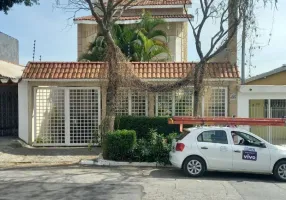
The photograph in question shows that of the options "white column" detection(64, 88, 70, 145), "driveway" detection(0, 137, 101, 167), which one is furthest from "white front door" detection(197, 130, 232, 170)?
"white column" detection(64, 88, 70, 145)

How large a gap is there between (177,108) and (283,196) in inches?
334

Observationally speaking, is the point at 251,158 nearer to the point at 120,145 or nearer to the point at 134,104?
the point at 120,145

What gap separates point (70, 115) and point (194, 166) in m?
7.63

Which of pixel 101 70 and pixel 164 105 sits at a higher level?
pixel 101 70

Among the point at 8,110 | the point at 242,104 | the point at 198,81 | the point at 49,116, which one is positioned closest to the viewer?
the point at 198,81

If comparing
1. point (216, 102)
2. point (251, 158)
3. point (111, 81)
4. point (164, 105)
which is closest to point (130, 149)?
point (111, 81)

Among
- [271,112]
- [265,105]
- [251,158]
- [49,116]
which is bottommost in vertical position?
[251,158]

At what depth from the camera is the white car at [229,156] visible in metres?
11.0

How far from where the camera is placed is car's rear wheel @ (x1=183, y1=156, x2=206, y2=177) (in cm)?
1106

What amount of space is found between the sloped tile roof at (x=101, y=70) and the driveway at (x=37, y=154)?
3.03m

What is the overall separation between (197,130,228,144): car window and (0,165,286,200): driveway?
111cm

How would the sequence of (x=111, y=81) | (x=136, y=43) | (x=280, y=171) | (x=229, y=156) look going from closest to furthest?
(x=280, y=171)
(x=229, y=156)
(x=111, y=81)
(x=136, y=43)

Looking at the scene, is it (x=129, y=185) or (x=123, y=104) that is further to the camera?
(x=123, y=104)

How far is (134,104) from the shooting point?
1697 cm
